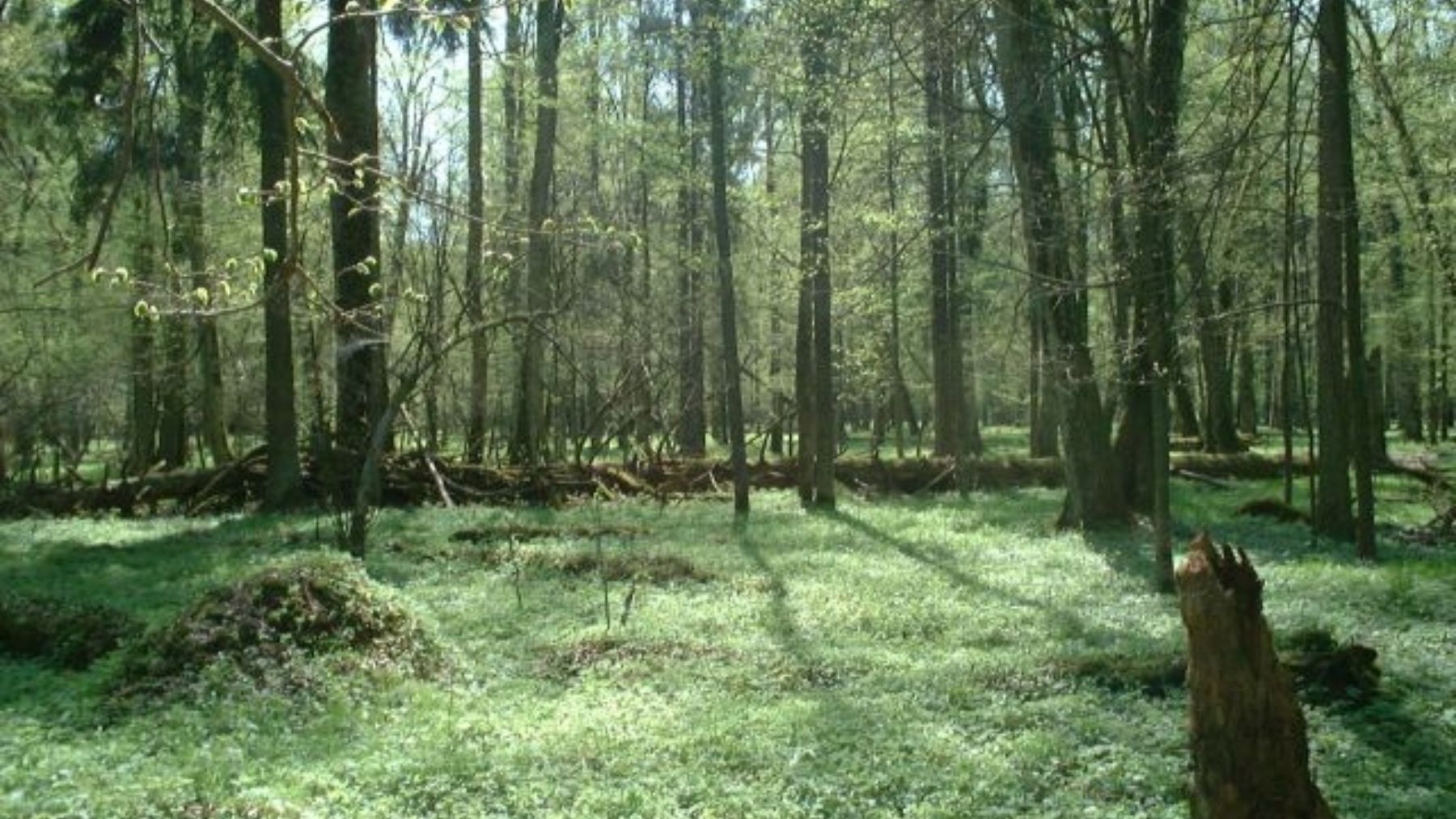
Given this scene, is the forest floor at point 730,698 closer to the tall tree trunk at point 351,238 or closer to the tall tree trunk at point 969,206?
the tall tree trunk at point 351,238

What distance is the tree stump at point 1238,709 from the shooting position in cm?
463

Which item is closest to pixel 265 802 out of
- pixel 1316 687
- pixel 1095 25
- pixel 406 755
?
pixel 406 755

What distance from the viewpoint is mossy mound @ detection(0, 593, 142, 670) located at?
8.34 m

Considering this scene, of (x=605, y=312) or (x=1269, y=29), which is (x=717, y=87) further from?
(x=605, y=312)

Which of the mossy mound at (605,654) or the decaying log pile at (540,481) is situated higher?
the decaying log pile at (540,481)

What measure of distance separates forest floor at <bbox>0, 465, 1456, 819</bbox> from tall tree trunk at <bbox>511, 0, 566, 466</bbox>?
8485 mm

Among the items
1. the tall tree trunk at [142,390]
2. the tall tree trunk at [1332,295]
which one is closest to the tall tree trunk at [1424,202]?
the tall tree trunk at [1332,295]

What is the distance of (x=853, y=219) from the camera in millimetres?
25625

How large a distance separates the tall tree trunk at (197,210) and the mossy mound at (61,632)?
13.5 ft

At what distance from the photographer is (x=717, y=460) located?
22.7m

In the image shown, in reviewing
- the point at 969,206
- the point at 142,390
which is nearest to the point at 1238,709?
the point at 969,206

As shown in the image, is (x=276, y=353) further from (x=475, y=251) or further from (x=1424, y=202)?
(x=1424, y=202)

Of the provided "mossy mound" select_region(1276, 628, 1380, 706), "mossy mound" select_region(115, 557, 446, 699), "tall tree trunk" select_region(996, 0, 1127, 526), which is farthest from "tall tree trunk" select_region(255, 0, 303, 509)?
"mossy mound" select_region(1276, 628, 1380, 706)

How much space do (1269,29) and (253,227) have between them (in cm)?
1982
